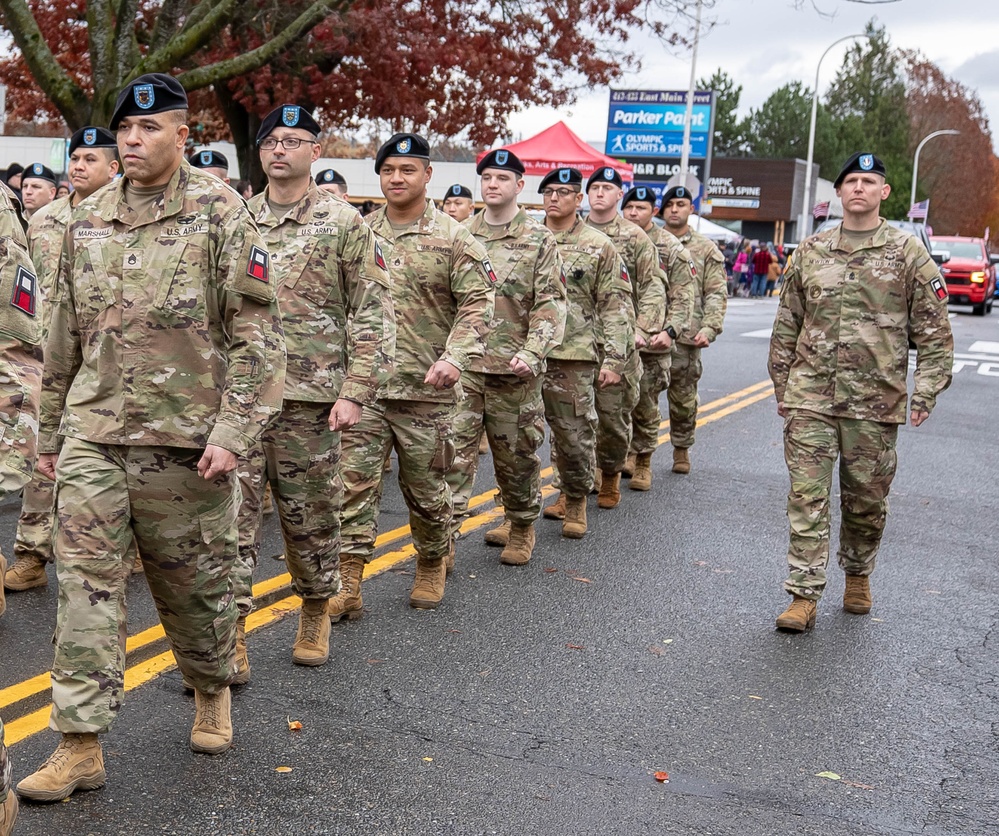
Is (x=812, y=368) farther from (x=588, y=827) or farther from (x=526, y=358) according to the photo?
(x=588, y=827)

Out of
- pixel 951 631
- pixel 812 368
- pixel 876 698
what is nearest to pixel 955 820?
pixel 876 698

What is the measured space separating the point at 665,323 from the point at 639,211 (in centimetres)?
96

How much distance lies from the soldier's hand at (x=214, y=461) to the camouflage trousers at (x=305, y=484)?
1.10 m

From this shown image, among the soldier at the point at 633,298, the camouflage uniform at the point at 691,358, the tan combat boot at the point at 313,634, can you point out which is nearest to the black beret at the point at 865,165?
the soldier at the point at 633,298

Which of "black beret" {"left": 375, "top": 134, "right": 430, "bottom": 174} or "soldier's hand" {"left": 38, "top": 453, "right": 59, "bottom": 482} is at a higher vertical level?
"black beret" {"left": 375, "top": 134, "right": 430, "bottom": 174}

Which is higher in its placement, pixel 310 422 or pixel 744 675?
pixel 310 422

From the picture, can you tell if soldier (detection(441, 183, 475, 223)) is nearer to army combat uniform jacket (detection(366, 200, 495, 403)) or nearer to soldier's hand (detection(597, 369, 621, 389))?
soldier's hand (detection(597, 369, 621, 389))

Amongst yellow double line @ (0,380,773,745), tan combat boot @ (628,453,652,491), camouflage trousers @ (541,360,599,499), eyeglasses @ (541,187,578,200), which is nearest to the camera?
yellow double line @ (0,380,773,745)

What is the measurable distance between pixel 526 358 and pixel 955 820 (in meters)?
3.31

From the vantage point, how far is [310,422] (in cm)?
523

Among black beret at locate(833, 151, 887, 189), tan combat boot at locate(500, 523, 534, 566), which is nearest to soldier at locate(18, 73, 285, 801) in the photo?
tan combat boot at locate(500, 523, 534, 566)

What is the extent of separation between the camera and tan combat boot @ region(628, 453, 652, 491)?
32.1ft

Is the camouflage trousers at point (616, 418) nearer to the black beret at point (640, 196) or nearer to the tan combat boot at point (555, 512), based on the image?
the tan combat boot at point (555, 512)

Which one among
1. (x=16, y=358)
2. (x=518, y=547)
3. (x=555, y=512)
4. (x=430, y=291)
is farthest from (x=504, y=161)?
(x=16, y=358)
